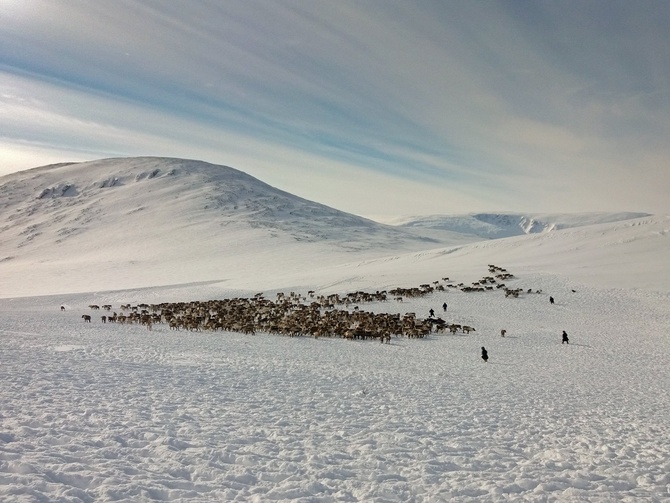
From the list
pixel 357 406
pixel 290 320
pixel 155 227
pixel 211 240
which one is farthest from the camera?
pixel 155 227

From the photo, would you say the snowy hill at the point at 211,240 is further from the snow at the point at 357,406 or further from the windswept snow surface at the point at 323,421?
the windswept snow surface at the point at 323,421

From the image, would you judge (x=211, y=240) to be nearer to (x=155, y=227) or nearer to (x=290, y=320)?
(x=155, y=227)

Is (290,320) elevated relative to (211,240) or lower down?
lower down

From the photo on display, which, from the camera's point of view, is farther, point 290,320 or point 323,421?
point 290,320

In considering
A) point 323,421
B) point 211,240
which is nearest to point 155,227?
→ point 211,240

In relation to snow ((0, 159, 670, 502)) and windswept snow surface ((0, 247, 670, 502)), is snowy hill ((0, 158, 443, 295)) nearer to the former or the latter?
snow ((0, 159, 670, 502))

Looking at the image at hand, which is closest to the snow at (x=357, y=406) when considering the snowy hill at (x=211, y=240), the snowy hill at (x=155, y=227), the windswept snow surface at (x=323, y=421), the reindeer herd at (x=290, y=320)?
the windswept snow surface at (x=323, y=421)

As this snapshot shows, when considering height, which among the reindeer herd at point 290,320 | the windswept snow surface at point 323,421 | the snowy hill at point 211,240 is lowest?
the windswept snow surface at point 323,421

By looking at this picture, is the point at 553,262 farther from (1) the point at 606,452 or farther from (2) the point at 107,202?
(2) the point at 107,202

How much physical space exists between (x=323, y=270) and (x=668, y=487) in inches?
2060

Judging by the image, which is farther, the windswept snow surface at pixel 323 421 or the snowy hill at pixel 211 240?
the snowy hill at pixel 211 240

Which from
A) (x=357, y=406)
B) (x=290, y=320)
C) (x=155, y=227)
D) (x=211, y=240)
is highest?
(x=155, y=227)

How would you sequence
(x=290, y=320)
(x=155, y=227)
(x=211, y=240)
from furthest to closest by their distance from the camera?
(x=155, y=227) < (x=211, y=240) < (x=290, y=320)

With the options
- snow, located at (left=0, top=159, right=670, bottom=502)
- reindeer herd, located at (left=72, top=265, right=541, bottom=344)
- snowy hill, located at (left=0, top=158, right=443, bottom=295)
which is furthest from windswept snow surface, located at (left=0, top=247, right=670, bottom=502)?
snowy hill, located at (left=0, top=158, right=443, bottom=295)
